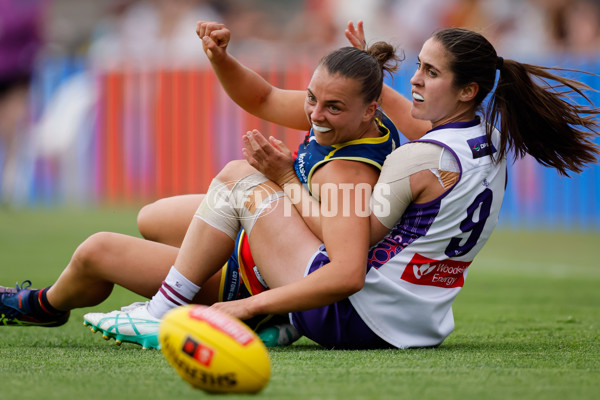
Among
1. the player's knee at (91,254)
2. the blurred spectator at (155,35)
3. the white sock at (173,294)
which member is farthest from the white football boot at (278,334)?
the blurred spectator at (155,35)

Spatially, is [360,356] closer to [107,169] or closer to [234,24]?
[107,169]

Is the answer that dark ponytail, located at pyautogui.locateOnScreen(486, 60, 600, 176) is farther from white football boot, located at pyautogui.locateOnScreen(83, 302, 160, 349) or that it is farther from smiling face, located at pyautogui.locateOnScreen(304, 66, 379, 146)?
white football boot, located at pyautogui.locateOnScreen(83, 302, 160, 349)

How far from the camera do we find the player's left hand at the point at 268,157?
3.81 metres

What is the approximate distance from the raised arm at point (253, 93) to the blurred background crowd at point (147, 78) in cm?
814

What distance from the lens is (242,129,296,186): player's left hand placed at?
3811 mm

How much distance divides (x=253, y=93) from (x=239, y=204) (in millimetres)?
847

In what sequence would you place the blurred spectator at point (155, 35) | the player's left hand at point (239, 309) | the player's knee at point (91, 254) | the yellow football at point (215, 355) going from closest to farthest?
the yellow football at point (215, 355) → the player's left hand at point (239, 309) → the player's knee at point (91, 254) → the blurred spectator at point (155, 35)

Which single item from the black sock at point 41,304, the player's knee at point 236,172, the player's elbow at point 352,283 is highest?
the player's knee at point 236,172

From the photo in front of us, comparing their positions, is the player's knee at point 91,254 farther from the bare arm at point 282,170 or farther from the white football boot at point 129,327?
the bare arm at point 282,170

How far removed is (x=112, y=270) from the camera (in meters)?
4.09

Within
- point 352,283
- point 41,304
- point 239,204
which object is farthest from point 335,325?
point 41,304

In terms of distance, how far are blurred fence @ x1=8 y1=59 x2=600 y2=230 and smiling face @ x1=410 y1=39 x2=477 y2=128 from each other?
9044 millimetres

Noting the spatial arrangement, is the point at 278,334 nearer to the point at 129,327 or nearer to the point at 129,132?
the point at 129,327

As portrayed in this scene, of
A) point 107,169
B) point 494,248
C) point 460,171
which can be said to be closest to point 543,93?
point 460,171
